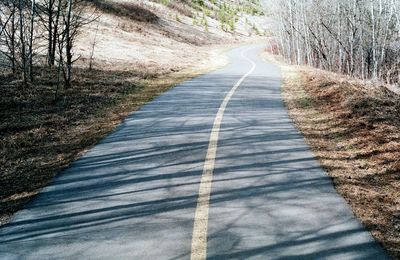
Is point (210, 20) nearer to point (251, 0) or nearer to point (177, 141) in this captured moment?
point (251, 0)

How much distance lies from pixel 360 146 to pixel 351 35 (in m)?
22.9

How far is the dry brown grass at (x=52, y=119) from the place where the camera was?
23.9ft

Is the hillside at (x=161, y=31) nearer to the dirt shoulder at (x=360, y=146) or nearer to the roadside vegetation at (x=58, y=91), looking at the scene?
the roadside vegetation at (x=58, y=91)

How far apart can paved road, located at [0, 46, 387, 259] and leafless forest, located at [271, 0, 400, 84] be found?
2026 centimetres

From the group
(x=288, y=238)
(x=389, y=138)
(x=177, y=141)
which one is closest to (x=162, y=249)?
(x=288, y=238)

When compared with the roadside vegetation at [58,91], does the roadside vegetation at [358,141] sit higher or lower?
lower

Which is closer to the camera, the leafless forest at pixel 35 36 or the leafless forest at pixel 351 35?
the leafless forest at pixel 35 36

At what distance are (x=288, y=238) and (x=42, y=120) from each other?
899 cm

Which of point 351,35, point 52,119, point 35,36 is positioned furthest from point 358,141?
point 351,35

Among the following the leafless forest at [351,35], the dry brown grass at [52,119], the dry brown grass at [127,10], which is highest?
the dry brown grass at [127,10]

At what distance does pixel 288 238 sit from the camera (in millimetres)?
4797

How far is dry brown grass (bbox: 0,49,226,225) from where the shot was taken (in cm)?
729

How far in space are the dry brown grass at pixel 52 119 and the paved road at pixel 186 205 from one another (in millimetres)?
479

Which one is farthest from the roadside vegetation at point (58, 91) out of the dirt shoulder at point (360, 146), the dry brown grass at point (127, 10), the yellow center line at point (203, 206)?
the dry brown grass at point (127, 10)
